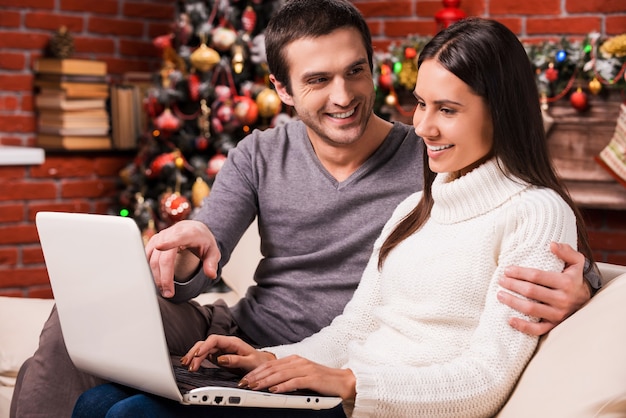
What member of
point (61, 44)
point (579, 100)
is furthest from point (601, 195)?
point (61, 44)

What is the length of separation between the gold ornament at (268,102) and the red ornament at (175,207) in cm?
45

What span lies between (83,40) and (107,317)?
2.77 m

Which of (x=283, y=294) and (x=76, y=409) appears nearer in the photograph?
(x=76, y=409)

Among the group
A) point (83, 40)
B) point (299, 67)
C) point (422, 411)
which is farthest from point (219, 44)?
point (422, 411)

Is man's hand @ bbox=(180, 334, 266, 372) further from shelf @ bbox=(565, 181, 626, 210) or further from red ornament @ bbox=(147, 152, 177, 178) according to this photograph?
red ornament @ bbox=(147, 152, 177, 178)

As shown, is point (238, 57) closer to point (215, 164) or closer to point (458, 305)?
point (215, 164)

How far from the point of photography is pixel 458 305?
1.31 metres

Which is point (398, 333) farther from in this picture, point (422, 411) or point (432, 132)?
point (432, 132)

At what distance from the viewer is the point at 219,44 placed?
3.29 metres

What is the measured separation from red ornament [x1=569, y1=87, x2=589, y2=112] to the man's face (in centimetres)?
136

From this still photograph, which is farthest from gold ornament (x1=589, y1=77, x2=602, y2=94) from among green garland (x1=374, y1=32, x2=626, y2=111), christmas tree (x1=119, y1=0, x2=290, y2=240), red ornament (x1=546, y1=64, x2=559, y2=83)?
christmas tree (x1=119, y1=0, x2=290, y2=240)

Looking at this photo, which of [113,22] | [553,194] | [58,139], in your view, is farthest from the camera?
[113,22]

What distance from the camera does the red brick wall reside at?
10.8 ft

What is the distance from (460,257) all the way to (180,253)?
1.86ft
